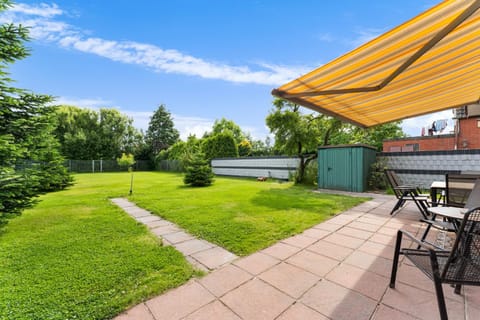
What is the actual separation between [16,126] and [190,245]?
3460mm

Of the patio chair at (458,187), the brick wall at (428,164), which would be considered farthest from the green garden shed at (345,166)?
the patio chair at (458,187)

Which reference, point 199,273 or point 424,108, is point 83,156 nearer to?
point 199,273

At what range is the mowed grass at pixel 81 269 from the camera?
157cm

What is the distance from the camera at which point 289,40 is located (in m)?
6.17

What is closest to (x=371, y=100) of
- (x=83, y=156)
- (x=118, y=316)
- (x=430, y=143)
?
(x=118, y=316)

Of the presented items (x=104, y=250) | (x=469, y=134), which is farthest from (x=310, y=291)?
(x=469, y=134)

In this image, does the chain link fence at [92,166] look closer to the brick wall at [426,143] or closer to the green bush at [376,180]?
the green bush at [376,180]

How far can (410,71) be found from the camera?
2.62 m

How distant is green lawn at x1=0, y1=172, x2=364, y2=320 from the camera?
1636 millimetres

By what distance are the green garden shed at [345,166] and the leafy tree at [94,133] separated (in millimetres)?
25551

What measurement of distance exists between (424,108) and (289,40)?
4.03 metres

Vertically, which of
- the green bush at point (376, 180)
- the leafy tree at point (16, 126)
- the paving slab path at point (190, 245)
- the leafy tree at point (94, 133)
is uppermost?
the leafy tree at point (94, 133)

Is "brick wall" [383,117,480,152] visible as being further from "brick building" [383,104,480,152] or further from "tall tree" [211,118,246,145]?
"tall tree" [211,118,246,145]

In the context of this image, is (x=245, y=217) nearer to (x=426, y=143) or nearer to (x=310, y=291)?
(x=310, y=291)
